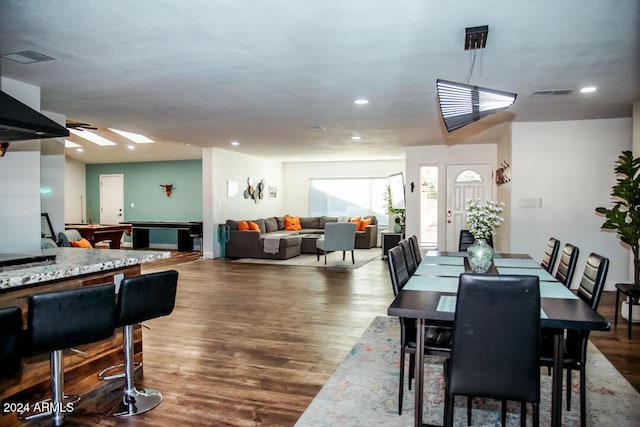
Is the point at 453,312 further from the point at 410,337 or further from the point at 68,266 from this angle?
the point at 68,266

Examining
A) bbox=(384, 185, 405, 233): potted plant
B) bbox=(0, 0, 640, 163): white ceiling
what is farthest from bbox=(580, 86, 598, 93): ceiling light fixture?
bbox=(384, 185, 405, 233): potted plant

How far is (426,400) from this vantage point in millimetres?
2814

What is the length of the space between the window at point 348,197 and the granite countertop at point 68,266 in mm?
9602

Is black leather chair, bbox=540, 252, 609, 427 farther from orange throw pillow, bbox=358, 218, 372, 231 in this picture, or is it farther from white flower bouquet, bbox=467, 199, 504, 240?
orange throw pillow, bbox=358, 218, 372, 231

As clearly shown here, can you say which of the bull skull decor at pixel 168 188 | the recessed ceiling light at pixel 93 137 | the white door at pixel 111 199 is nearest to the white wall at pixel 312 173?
the bull skull decor at pixel 168 188

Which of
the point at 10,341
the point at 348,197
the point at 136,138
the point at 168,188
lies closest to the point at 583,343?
the point at 10,341

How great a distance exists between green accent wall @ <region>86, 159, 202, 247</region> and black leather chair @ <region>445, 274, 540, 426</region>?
10410 mm

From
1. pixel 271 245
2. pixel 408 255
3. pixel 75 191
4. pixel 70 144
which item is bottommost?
pixel 271 245

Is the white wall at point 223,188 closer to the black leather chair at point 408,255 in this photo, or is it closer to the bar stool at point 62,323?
the black leather chair at point 408,255

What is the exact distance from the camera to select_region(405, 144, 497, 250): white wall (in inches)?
342

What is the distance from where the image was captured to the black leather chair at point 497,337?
1.92 metres

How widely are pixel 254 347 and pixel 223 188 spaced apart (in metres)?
6.39

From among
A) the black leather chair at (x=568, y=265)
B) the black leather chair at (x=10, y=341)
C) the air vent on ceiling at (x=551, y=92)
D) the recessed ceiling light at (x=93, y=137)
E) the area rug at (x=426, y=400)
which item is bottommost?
the area rug at (x=426, y=400)

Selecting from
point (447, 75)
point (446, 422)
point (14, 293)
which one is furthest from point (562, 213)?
point (14, 293)
